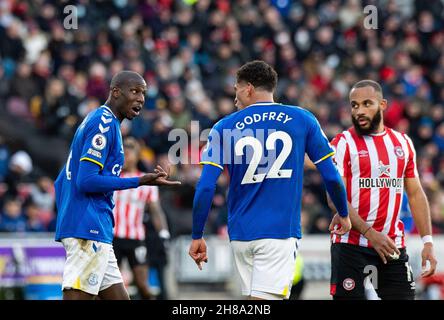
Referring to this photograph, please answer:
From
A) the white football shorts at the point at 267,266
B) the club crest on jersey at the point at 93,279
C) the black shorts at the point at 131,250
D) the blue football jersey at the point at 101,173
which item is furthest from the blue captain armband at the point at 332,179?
the black shorts at the point at 131,250

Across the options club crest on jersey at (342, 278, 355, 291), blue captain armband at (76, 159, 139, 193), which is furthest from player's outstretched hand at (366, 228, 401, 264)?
blue captain armband at (76, 159, 139, 193)

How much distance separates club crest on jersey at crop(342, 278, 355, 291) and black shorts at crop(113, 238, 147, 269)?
4.65 meters

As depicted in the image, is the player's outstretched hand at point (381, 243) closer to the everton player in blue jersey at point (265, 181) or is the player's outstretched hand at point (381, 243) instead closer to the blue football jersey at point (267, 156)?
the everton player in blue jersey at point (265, 181)

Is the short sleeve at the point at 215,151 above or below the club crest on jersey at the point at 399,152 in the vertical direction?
below

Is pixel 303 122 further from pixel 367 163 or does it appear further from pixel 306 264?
pixel 306 264

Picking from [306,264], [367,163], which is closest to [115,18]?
[306,264]

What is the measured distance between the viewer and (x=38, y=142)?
16.7m

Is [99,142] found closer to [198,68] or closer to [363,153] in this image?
[363,153]

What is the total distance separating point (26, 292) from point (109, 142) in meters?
7.37

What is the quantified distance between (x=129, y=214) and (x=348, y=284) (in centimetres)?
470

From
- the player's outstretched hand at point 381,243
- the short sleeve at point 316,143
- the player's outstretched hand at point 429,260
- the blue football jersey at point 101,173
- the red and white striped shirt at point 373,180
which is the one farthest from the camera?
the red and white striped shirt at point 373,180

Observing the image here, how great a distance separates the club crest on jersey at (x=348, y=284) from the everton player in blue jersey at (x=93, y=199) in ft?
5.53

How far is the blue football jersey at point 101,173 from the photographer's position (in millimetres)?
7047

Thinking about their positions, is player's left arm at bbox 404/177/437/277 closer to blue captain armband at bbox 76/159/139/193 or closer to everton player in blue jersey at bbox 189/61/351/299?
everton player in blue jersey at bbox 189/61/351/299
